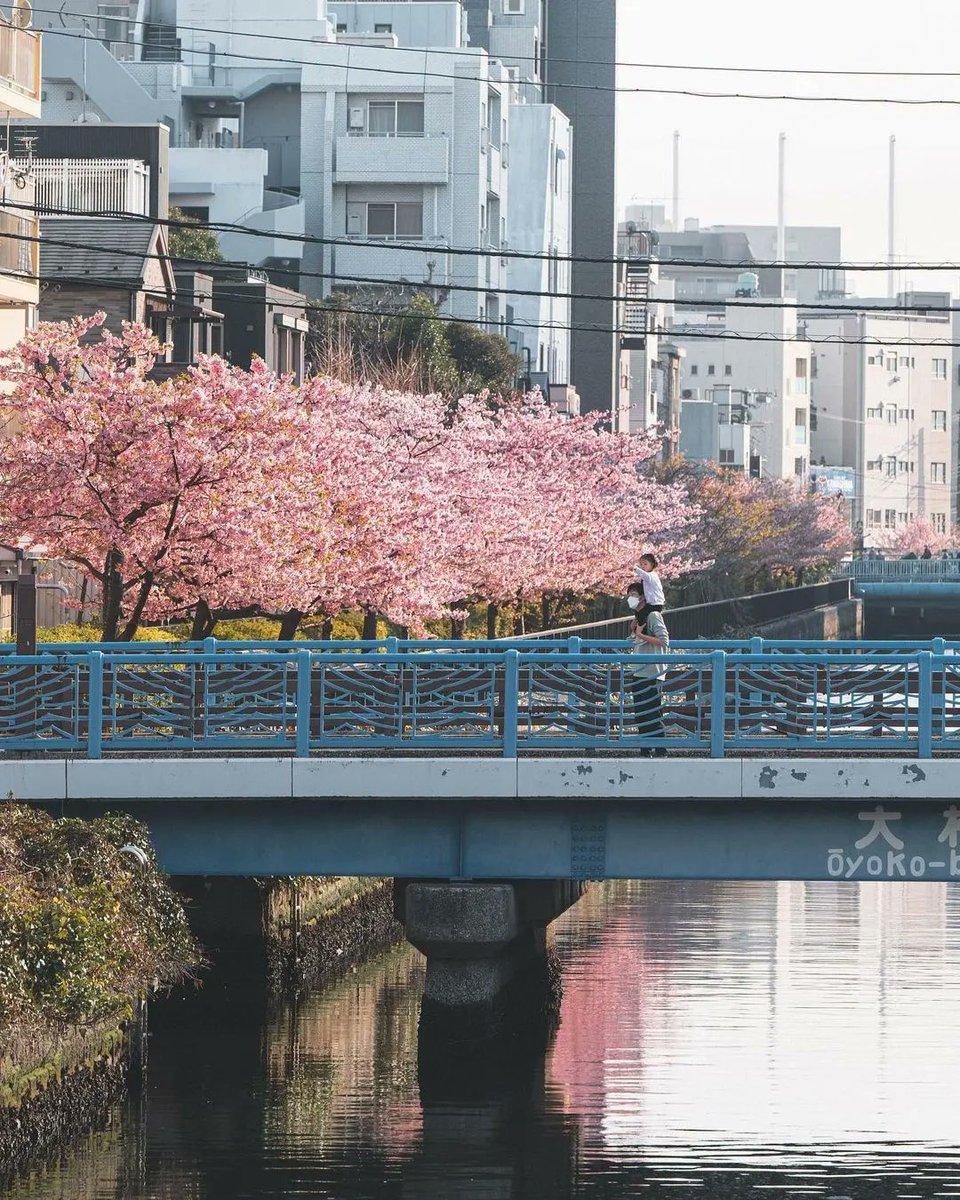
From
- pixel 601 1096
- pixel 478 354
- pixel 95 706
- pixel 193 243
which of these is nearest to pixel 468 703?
pixel 95 706

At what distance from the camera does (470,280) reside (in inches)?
3287

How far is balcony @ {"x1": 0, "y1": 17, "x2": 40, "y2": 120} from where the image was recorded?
40531 millimetres

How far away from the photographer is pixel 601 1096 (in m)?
23.8

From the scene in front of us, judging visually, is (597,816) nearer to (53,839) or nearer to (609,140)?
(53,839)

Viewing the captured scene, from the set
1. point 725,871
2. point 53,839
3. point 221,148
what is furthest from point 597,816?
point 221,148

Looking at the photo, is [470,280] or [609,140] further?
[609,140]

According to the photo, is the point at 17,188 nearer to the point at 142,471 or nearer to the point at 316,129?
the point at 142,471

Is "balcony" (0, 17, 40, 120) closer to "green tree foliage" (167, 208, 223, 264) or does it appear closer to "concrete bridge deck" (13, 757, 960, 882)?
"concrete bridge deck" (13, 757, 960, 882)

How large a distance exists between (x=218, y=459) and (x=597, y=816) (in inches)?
358

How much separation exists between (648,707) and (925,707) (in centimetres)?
290

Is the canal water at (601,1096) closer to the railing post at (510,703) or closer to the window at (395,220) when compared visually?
the railing post at (510,703)

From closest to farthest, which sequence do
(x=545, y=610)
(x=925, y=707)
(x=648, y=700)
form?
(x=925, y=707) < (x=648, y=700) < (x=545, y=610)

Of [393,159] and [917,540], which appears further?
[917,540]

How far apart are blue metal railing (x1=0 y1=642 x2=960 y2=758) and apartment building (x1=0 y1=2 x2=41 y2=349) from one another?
1758 centimetres
